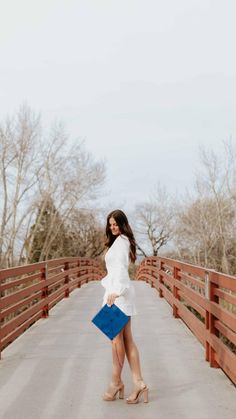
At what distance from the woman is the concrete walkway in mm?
159

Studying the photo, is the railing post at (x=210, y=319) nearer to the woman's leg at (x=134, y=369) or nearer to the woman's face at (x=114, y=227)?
the woman's leg at (x=134, y=369)

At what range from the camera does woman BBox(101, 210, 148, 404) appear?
15.3ft

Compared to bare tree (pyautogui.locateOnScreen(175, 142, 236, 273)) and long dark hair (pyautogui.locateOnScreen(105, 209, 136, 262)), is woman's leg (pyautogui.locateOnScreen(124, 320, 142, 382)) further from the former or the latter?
bare tree (pyautogui.locateOnScreen(175, 142, 236, 273))

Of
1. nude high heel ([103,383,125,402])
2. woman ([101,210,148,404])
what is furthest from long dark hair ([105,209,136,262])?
nude high heel ([103,383,125,402])

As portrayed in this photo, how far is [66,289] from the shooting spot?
14062 millimetres

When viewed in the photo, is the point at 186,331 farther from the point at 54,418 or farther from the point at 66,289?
the point at 66,289

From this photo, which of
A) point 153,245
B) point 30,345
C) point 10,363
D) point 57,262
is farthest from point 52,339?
point 153,245

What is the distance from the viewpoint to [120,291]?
4637 mm

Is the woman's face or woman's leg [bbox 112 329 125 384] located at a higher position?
the woman's face

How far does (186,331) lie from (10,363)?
10.6 ft

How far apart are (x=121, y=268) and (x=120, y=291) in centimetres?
20

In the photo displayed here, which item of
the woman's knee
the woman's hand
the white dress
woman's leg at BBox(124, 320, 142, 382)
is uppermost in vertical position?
the white dress

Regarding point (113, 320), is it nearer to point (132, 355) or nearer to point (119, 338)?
point (119, 338)

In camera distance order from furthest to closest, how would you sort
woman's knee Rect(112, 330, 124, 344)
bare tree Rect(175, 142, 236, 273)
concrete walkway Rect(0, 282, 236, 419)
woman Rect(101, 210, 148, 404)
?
bare tree Rect(175, 142, 236, 273) < woman's knee Rect(112, 330, 124, 344) < woman Rect(101, 210, 148, 404) < concrete walkway Rect(0, 282, 236, 419)
